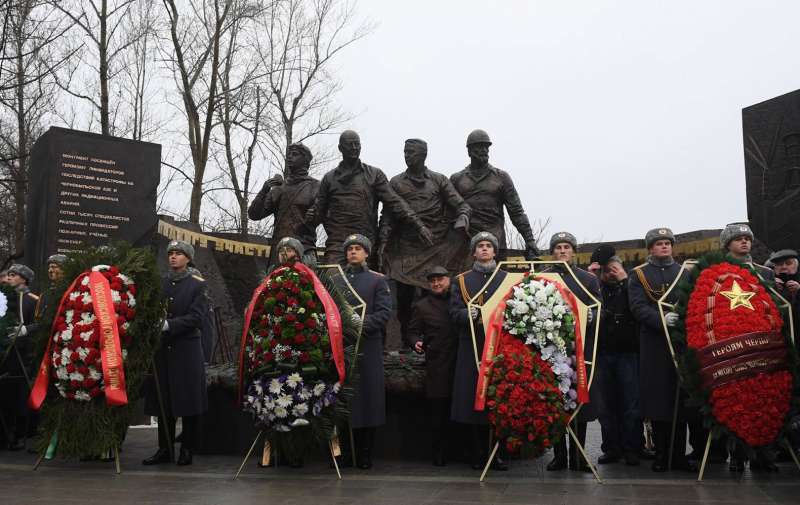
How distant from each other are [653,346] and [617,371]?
2.65 ft

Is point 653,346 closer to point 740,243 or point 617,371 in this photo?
point 617,371

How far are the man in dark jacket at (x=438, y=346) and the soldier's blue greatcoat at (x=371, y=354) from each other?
0.36 metres

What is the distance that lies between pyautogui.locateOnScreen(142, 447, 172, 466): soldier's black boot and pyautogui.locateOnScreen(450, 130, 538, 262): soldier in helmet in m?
4.43

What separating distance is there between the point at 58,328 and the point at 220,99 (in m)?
15.9

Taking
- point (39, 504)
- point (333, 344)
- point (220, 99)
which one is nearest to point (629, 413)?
point (333, 344)

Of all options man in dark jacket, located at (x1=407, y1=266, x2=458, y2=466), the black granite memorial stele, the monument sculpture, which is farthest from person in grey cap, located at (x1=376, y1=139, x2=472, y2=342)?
the monument sculpture

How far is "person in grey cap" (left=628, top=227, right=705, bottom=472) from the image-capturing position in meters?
6.90

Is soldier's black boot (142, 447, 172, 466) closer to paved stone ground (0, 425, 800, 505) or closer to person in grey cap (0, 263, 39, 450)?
paved stone ground (0, 425, 800, 505)

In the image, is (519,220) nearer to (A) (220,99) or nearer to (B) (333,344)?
(B) (333,344)

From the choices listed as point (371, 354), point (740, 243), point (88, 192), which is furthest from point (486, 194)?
point (88, 192)

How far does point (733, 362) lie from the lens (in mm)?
6203

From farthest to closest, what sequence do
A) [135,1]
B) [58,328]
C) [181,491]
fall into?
[135,1], [58,328], [181,491]

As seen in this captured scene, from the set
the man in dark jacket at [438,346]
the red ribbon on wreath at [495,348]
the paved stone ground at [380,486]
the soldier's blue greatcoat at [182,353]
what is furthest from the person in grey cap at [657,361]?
the soldier's blue greatcoat at [182,353]

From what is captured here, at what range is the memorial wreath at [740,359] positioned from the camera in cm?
617
